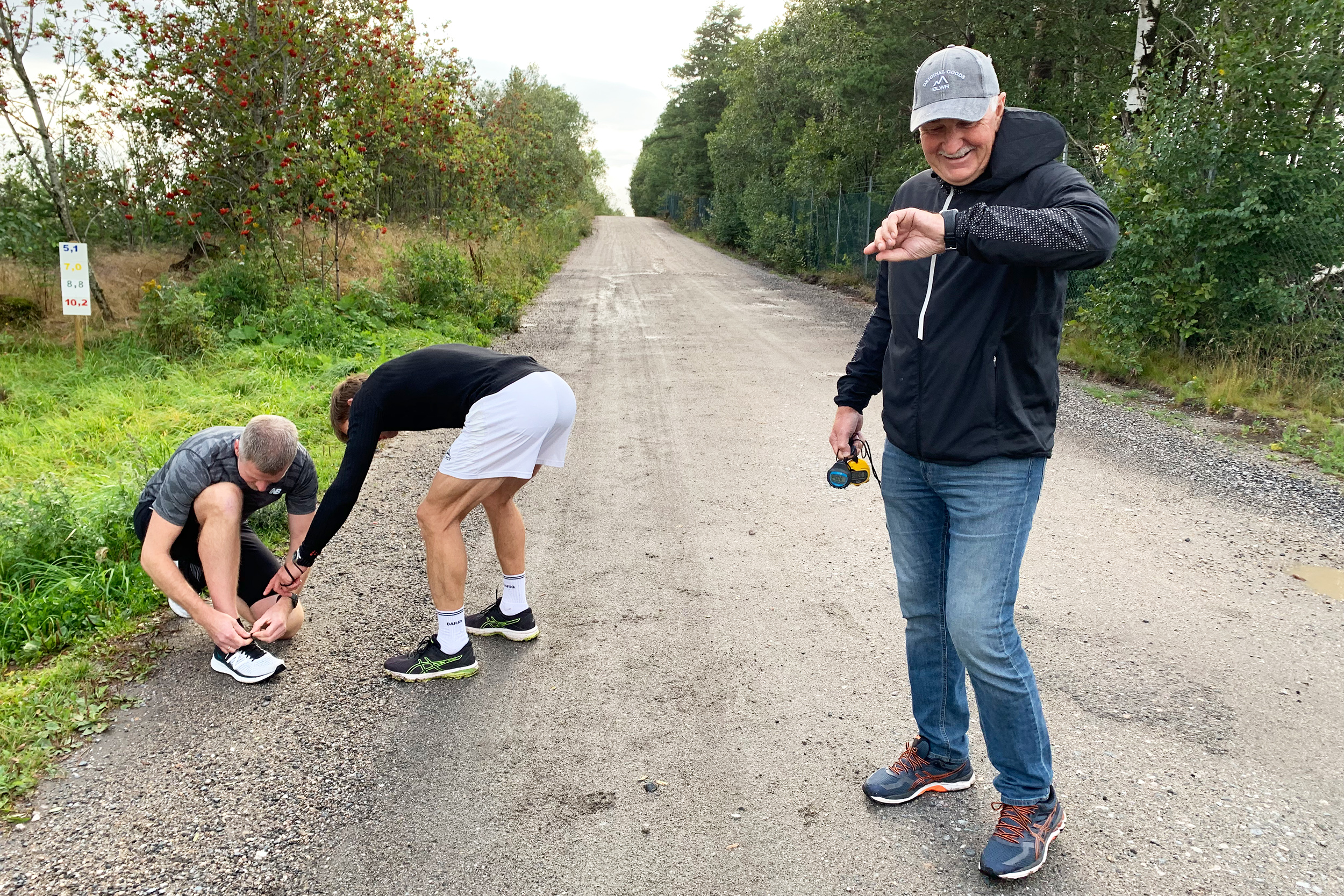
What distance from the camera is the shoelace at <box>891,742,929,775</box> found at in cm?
278

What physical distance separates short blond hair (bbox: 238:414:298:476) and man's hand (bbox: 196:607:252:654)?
599 mm

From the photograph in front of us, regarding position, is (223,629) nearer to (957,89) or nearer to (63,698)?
(63,698)

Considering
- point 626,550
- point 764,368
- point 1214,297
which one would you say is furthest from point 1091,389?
point 626,550

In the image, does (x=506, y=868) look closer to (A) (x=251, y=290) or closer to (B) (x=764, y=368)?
(B) (x=764, y=368)

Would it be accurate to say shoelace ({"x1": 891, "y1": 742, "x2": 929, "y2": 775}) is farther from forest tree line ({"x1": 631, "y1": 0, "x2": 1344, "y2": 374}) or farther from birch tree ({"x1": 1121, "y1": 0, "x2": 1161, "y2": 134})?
birch tree ({"x1": 1121, "y1": 0, "x2": 1161, "y2": 134})

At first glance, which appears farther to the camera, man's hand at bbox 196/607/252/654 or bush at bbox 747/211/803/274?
bush at bbox 747/211/803/274

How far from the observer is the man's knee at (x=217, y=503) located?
3.45 m

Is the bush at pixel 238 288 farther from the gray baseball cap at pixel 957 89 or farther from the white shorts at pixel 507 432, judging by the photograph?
the gray baseball cap at pixel 957 89

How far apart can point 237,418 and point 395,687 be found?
13.7ft

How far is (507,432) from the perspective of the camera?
3.33 meters

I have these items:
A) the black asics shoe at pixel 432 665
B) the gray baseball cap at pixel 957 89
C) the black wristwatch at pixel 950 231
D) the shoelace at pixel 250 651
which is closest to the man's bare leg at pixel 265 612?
the shoelace at pixel 250 651

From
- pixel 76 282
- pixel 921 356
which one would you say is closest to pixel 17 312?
pixel 76 282

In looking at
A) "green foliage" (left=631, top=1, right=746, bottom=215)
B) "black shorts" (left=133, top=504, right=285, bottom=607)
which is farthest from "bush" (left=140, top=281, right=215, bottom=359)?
"green foliage" (left=631, top=1, right=746, bottom=215)

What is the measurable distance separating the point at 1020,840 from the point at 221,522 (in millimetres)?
3047
